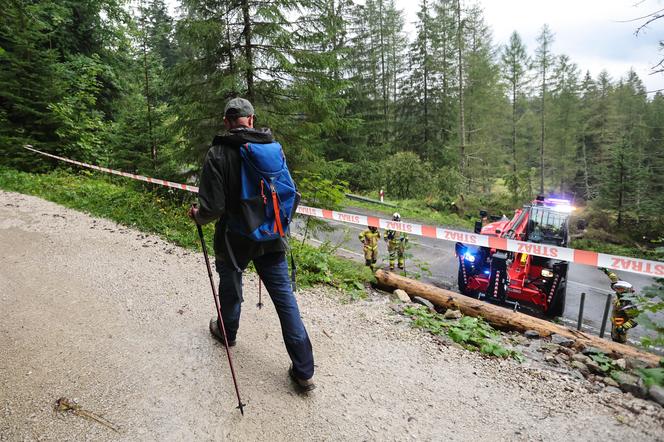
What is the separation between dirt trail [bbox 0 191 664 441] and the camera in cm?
284

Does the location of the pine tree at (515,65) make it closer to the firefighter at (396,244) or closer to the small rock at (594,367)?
the firefighter at (396,244)

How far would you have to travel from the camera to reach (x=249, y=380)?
3.30 m

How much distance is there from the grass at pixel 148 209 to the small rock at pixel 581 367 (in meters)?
2.91

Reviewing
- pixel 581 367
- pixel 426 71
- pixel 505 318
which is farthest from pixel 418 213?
pixel 581 367

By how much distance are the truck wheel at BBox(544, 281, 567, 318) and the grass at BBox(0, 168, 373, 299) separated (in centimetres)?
483

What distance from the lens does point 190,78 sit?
29.3 feet

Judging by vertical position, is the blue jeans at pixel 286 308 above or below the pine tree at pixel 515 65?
below

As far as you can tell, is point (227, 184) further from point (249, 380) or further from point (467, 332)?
point (467, 332)

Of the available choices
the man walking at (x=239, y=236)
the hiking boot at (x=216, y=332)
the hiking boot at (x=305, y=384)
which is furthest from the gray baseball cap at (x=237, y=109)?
the hiking boot at (x=305, y=384)

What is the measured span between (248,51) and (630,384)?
30.1ft

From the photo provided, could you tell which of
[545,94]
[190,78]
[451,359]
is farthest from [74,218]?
[545,94]

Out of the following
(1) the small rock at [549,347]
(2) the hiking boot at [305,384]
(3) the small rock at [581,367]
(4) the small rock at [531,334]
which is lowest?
(4) the small rock at [531,334]

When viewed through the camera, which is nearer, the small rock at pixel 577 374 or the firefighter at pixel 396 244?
the small rock at pixel 577 374

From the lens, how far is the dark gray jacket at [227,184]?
284 cm
